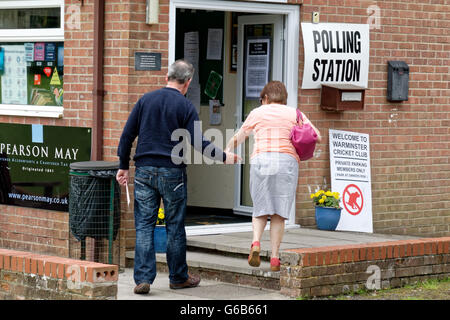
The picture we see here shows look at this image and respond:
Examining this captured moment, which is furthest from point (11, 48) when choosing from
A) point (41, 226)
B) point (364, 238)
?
point (364, 238)

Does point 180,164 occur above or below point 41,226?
above

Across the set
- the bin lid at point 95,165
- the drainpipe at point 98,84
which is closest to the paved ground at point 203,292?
the bin lid at point 95,165

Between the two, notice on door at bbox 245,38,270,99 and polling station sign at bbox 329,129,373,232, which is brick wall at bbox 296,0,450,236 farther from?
notice on door at bbox 245,38,270,99

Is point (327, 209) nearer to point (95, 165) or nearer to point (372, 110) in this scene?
point (372, 110)

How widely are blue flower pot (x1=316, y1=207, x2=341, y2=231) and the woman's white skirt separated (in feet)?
7.62

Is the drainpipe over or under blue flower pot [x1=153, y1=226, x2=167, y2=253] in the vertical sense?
over

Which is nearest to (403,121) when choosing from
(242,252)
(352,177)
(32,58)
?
(352,177)

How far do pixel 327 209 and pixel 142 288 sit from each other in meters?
3.16

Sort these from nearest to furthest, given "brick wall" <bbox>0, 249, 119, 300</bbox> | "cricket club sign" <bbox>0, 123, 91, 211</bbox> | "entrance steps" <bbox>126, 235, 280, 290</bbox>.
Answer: "brick wall" <bbox>0, 249, 119, 300</bbox> < "entrance steps" <bbox>126, 235, 280, 290</bbox> < "cricket club sign" <bbox>0, 123, 91, 211</bbox>

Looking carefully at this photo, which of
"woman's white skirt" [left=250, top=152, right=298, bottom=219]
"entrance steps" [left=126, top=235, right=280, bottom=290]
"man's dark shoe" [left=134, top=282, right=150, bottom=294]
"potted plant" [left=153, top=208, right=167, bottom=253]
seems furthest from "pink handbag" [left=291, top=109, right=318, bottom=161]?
"potted plant" [left=153, top=208, right=167, bottom=253]

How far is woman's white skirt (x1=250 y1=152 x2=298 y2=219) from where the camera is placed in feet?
27.6

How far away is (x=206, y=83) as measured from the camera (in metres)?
12.4
